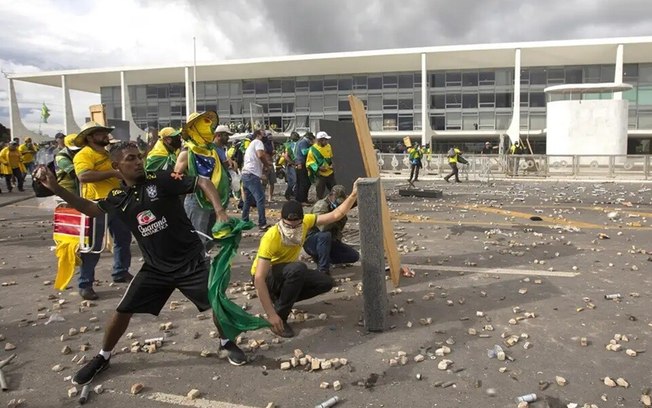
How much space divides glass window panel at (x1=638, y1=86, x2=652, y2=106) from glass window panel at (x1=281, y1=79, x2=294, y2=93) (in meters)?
29.6

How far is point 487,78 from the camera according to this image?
43.5 meters

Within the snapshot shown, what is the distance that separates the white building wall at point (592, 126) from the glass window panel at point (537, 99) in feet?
54.6

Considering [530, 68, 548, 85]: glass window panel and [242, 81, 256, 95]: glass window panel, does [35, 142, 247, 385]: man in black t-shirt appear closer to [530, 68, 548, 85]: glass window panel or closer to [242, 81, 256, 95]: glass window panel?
[530, 68, 548, 85]: glass window panel

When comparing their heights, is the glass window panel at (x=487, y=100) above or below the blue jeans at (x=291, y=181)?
above

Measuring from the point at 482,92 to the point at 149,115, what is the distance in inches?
1259

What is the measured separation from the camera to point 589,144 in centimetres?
2555

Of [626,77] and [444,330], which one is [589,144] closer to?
[626,77]

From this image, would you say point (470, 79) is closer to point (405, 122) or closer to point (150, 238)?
point (405, 122)

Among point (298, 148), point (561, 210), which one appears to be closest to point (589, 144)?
point (561, 210)

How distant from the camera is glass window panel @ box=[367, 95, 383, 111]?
45344 millimetres

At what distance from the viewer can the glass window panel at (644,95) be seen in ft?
133

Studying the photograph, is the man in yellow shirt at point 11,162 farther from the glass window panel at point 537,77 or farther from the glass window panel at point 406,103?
the glass window panel at point 537,77

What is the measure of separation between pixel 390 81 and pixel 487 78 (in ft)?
27.8

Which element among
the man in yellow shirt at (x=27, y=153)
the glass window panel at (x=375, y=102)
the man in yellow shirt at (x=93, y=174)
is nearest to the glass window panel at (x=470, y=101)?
the glass window panel at (x=375, y=102)
